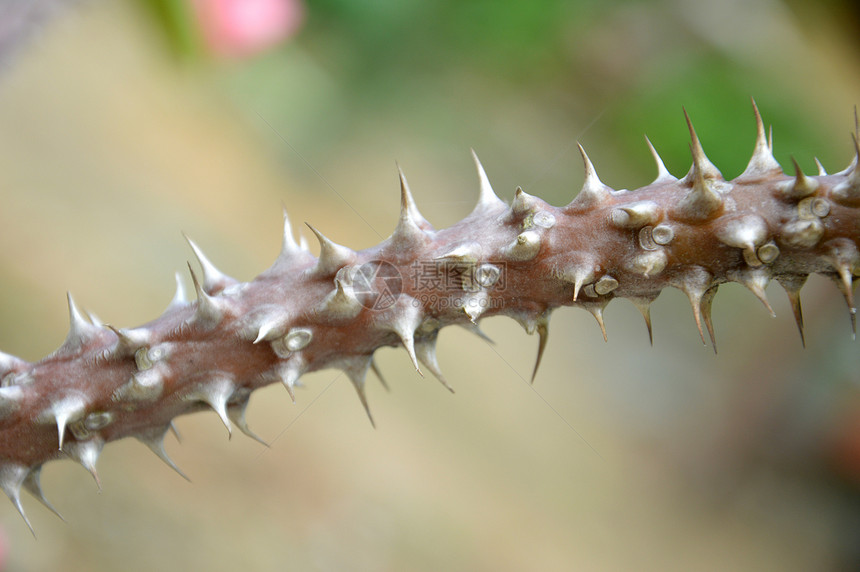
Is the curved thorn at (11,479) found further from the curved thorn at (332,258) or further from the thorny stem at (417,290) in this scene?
the curved thorn at (332,258)

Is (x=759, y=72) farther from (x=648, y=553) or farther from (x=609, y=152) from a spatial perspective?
(x=648, y=553)

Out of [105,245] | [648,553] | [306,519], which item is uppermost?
[105,245]

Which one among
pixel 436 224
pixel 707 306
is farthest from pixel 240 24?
pixel 707 306

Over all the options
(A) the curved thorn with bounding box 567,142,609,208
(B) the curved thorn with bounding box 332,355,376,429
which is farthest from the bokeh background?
(A) the curved thorn with bounding box 567,142,609,208

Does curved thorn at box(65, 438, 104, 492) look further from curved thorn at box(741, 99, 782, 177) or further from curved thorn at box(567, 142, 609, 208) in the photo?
curved thorn at box(741, 99, 782, 177)

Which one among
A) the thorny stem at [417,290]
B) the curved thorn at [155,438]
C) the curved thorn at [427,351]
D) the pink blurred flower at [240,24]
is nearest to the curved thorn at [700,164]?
the thorny stem at [417,290]

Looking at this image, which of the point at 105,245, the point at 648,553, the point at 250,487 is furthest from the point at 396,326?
the point at 648,553

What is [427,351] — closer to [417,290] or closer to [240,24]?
[417,290]
